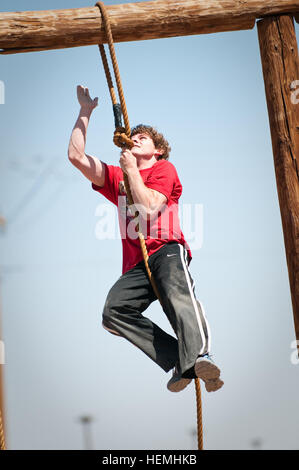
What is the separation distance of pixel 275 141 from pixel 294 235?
1.83 ft

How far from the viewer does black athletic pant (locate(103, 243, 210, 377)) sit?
3.41 metres

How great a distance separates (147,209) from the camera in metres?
3.55

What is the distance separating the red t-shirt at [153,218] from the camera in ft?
12.0

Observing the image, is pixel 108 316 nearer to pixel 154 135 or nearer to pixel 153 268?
pixel 153 268

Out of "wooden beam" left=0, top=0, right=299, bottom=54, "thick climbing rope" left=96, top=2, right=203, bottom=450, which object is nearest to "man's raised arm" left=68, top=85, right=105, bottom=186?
"thick climbing rope" left=96, top=2, right=203, bottom=450

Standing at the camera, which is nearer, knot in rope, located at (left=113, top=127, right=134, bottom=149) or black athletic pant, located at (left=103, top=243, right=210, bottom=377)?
black athletic pant, located at (left=103, top=243, right=210, bottom=377)

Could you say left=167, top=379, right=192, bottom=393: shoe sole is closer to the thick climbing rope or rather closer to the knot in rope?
the thick climbing rope

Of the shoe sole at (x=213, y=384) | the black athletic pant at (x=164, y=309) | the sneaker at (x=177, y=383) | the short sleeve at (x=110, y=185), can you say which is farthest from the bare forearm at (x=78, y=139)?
the shoe sole at (x=213, y=384)

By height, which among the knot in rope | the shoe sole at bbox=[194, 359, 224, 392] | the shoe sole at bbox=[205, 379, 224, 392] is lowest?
the shoe sole at bbox=[205, 379, 224, 392]

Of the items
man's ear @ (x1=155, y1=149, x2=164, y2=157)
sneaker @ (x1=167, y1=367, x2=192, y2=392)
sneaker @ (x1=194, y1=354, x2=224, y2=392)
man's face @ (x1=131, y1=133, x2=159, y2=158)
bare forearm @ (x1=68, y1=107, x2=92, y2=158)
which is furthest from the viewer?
man's ear @ (x1=155, y1=149, x2=164, y2=157)

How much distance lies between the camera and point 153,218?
3.63 m

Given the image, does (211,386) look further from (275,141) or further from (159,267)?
(275,141)

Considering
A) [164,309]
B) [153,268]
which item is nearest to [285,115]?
[153,268]
